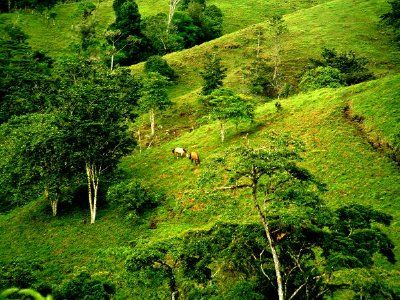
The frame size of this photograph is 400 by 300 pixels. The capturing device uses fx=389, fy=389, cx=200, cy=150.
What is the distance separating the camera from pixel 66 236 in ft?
120

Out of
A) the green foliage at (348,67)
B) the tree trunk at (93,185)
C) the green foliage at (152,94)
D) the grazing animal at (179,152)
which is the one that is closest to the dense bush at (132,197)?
the tree trunk at (93,185)

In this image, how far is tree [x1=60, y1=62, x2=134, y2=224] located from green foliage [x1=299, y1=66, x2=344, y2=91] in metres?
28.3

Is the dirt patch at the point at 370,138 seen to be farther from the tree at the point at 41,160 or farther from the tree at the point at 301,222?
the tree at the point at 41,160

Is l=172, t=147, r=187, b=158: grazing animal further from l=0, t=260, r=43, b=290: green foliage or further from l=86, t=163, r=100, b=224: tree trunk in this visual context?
l=0, t=260, r=43, b=290: green foliage

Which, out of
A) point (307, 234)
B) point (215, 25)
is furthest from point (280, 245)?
point (215, 25)

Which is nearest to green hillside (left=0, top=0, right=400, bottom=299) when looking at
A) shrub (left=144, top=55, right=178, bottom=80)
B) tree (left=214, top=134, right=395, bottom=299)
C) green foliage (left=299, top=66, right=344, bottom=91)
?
tree (left=214, top=134, right=395, bottom=299)

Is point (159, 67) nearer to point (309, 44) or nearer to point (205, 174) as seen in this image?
point (309, 44)

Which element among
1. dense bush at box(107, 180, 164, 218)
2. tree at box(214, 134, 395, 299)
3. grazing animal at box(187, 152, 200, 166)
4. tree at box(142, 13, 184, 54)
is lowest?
dense bush at box(107, 180, 164, 218)

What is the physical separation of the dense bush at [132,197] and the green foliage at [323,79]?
2900 cm

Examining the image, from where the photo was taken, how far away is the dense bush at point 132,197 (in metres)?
37.0

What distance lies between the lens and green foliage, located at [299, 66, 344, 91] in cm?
5419

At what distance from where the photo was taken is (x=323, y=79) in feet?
179

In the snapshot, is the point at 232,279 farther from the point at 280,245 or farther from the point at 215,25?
the point at 215,25

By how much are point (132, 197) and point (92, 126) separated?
7.96 metres
